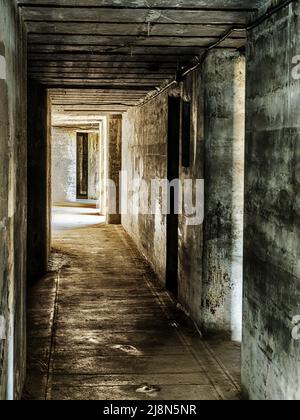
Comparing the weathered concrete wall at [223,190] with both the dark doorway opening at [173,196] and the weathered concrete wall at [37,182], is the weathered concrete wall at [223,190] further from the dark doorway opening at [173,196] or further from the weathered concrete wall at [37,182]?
the weathered concrete wall at [37,182]

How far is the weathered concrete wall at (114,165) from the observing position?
Result: 16.3m

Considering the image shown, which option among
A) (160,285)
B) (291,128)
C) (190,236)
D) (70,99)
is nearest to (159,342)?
(190,236)

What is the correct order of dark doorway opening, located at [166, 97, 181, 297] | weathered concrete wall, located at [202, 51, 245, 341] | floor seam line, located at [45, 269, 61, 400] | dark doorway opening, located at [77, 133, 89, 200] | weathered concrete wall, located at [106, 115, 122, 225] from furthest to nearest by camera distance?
1. dark doorway opening, located at [77, 133, 89, 200]
2. weathered concrete wall, located at [106, 115, 122, 225]
3. dark doorway opening, located at [166, 97, 181, 297]
4. weathered concrete wall, located at [202, 51, 245, 341]
5. floor seam line, located at [45, 269, 61, 400]

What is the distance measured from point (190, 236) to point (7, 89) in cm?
386

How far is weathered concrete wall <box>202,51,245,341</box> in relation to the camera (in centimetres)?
627

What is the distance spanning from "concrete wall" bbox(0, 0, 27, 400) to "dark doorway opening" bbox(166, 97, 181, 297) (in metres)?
3.74

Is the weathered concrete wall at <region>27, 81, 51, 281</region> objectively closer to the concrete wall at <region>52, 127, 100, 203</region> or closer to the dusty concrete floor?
the dusty concrete floor

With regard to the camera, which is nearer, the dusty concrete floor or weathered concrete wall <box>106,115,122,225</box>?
the dusty concrete floor

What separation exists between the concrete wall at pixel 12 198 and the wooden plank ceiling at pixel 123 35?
49cm

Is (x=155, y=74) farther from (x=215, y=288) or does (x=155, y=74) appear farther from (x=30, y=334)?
(x=30, y=334)

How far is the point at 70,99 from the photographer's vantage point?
11695 mm

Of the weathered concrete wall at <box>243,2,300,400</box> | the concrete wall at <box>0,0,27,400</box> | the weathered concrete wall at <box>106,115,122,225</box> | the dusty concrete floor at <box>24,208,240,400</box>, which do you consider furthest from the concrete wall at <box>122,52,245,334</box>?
the weathered concrete wall at <box>106,115,122,225</box>

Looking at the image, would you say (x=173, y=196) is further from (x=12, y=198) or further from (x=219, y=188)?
(x=12, y=198)

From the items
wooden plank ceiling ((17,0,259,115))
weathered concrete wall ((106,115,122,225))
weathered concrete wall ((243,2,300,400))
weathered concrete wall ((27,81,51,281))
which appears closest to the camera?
weathered concrete wall ((243,2,300,400))
